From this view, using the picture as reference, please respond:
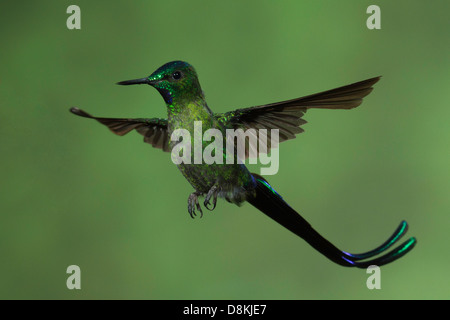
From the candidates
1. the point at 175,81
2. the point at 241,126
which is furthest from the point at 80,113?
the point at 241,126

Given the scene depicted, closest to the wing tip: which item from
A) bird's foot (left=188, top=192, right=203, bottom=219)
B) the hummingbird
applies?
the hummingbird

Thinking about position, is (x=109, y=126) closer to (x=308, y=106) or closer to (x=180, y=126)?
A: (x=180, y=126)

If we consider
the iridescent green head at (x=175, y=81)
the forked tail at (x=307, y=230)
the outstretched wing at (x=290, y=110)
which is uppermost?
the iridescent green head at (x=175, y=81)

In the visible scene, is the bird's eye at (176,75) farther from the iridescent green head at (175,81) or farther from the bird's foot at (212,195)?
the bird's foot at (212,195)

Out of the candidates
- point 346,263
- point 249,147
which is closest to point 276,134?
point 249,147

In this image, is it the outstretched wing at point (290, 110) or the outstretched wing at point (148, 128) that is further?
the outstretched wing at point (148, 128)

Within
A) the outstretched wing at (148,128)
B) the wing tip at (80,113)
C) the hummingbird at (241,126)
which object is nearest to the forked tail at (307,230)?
the hummingbird at (241,126)

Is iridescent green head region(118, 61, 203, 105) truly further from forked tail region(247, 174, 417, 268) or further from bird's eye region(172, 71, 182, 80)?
forked tail region(247, 174, 417, 268)
